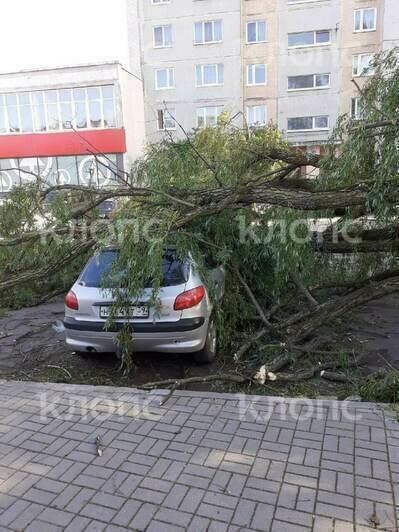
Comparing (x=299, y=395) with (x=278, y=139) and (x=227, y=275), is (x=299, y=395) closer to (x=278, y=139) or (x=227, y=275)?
(x=227, y=275)

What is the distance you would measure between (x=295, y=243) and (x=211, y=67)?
28311mm

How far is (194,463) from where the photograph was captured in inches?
121

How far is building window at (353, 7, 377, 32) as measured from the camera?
2716 centimetres

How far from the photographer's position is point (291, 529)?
2426mm

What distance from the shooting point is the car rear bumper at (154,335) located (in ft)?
14.7

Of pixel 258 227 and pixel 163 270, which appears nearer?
pixel 163 270

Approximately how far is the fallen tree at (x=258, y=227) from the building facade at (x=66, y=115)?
2351 cm

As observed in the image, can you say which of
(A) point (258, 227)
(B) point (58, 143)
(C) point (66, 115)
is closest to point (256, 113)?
(C) point (66, 115)

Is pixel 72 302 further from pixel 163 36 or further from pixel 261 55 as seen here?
pixel 163 36

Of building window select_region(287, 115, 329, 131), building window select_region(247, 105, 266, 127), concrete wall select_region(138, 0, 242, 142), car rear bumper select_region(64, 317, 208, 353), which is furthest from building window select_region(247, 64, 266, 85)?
car rear bumper select_region(64, 317, 208, 353)

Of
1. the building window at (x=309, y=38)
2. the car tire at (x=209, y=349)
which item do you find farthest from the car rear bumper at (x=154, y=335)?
the building window at (x=309, y=38)

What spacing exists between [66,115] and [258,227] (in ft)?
91.1

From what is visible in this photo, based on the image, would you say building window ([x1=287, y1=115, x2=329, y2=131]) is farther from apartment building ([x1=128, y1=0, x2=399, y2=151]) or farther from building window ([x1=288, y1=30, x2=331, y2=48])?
A: building window ([x1=288, y1=30, x2=331, y2=48])

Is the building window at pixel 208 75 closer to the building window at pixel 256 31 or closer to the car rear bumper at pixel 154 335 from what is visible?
the building window at pixel 256 31
